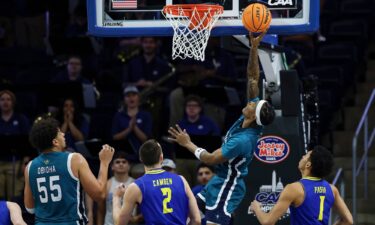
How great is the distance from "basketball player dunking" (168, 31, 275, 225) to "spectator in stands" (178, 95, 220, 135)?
4002mm

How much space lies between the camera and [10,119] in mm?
16078

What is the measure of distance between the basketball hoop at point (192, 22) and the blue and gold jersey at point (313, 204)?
1.99 metres

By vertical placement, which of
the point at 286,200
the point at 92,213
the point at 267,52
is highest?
the point at 267,52

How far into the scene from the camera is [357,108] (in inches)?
686

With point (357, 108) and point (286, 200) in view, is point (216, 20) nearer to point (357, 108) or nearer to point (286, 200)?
point (286, 200)

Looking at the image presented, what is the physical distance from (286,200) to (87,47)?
30.7 ft

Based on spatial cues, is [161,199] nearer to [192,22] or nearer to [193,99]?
[192,22]

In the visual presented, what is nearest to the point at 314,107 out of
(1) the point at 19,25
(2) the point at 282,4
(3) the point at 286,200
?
(2) the point at 282,4

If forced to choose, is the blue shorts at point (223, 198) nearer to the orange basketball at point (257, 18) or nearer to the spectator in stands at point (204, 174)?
the orange basketball at point (257, 18)

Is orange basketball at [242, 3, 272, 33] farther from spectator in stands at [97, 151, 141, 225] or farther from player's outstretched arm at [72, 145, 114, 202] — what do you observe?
spectator in stands at [97, 151, 141, 225]

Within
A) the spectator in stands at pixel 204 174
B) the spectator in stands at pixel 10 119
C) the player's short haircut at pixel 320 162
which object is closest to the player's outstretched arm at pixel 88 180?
the player's short haircut at pixel 320 162

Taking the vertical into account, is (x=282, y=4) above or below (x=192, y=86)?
above

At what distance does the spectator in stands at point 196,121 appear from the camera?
1526 centimetres

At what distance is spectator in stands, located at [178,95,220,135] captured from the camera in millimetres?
15258
